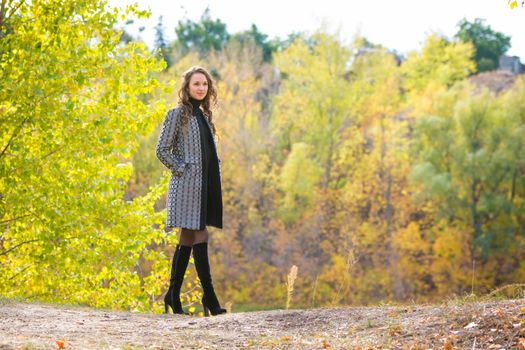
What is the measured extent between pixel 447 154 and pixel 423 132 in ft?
5.57

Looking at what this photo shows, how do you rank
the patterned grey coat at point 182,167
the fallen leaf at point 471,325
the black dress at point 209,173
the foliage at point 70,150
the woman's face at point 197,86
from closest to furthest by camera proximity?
the fallen leaf at point 471,325 < the patterned grey coat at point 182,167 < the black dress at point 209,173 < the woman's face at point 197,86 < the foliage at point 70,150

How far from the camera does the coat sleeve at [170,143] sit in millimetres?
6379

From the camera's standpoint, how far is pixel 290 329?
553cm

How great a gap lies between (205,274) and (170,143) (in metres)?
1.14

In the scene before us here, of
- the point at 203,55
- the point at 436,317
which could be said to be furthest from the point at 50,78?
the point at 203,55

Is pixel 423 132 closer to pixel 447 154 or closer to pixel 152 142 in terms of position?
pixel 447 154

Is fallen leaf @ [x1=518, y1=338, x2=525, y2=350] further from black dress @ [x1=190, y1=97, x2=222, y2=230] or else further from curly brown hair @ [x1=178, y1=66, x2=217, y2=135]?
curly brown hair @ [x1=178, y1=66, x2=217, y2=135]

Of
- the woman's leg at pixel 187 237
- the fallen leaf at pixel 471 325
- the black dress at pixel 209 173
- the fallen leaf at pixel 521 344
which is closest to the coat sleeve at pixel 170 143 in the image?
the black dress at pixel 209 173

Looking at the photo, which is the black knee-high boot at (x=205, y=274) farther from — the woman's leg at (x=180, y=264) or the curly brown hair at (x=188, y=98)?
the curly brown hair at (x=188, y=98)

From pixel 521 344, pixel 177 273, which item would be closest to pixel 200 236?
pixel 177 273

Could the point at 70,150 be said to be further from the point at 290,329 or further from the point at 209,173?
the point at 290,329

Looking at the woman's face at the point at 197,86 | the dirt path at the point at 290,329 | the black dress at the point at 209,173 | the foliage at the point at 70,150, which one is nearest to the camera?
the dirt path at the point at 290,329

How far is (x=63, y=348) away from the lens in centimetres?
445

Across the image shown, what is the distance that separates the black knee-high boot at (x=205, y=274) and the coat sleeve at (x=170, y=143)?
2.18 feet
